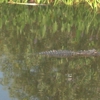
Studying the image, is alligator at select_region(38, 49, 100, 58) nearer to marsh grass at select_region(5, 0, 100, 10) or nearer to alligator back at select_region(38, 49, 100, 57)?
alligator back at select_region(38, 49, 100, 57)

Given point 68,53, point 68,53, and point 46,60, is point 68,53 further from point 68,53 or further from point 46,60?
point 46,60

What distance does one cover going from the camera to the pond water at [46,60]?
6.63 meters

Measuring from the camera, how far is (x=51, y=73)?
749 cm

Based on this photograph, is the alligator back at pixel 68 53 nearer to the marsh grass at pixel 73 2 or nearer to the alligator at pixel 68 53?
the alligator at pixel 68 53

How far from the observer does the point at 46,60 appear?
26.9ft

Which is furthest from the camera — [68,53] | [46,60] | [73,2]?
[73,2]

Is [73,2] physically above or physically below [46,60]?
above

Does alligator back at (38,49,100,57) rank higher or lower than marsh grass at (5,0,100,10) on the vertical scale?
lower

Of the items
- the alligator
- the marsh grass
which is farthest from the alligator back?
the marsh grass

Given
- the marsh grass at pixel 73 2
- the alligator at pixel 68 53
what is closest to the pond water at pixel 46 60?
the alligator at pixel 68 53

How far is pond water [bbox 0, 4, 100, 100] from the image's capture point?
6.63m

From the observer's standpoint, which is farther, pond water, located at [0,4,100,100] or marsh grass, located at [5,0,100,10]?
marsh grass, located at [5,0,100,10]

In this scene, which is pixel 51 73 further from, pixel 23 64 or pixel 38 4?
pixel 38 4

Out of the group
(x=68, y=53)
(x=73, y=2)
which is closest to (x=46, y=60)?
(x=68, y=53)
